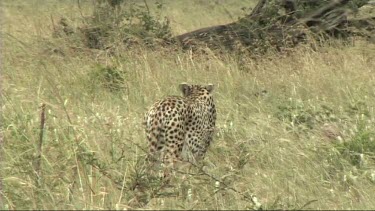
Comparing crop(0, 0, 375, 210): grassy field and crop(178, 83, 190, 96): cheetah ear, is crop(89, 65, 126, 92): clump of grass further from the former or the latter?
crop(178, 83, 190, 96): cheetah ear

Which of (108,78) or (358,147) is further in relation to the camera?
(108,78)

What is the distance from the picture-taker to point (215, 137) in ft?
15.5

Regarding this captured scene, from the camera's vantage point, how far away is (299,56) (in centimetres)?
711

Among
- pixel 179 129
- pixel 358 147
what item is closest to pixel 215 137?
pixel 179 129

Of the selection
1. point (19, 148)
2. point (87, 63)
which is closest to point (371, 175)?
point (19, 148)

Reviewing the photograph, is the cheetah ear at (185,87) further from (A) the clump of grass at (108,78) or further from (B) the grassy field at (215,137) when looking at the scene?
(A) the clump of grass at (108,78)

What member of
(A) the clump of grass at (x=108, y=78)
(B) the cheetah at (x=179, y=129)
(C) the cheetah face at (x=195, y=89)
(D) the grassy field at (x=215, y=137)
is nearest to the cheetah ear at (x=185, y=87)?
(C) the cheetah face at (x=195, y=89)

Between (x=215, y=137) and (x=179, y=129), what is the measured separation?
67cm

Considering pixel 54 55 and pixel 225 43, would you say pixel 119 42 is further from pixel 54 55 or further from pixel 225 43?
pixel 225 43

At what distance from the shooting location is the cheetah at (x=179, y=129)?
4051 millimetres

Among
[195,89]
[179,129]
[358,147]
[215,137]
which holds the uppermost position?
[195,89]

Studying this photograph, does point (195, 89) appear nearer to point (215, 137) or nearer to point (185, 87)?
point (185, 87)

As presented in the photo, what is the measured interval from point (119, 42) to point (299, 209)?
435 cm

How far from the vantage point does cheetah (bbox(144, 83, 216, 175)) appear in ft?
13.3
